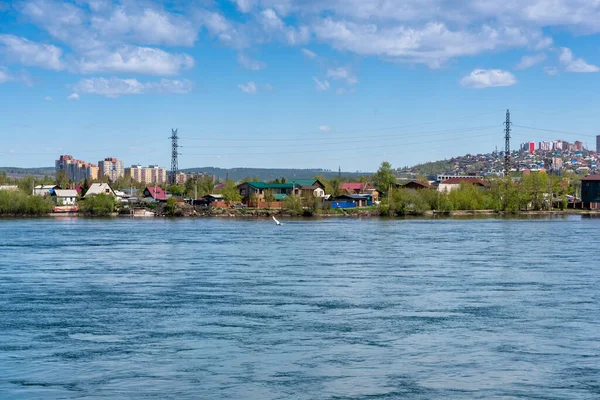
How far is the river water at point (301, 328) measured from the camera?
12.3 m

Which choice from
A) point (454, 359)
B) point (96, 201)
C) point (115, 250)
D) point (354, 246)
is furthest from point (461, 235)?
point (96, 201)

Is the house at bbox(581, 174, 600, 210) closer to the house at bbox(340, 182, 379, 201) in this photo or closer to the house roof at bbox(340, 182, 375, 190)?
the house at bbox(340, 182, 379, 201)

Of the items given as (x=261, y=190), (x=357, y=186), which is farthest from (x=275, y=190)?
(x=357, y=186)

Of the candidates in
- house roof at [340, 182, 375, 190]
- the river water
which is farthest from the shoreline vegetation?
the river water

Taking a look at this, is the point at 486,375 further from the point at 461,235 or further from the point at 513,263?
the point at 461,235

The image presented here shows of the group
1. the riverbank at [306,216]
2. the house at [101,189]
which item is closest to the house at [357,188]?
the riverbank at [306,216]

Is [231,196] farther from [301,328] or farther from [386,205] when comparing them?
[301,328]

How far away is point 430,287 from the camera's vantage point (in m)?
22.8

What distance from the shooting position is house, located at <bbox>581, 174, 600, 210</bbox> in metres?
105

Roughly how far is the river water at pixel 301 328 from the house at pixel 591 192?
261ft

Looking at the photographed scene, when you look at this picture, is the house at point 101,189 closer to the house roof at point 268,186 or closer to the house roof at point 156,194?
the house roof at point 156,194

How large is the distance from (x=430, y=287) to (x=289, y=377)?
10854 millimetres

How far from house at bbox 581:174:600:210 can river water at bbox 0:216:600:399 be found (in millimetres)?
79653

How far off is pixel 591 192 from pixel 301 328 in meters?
98.4
